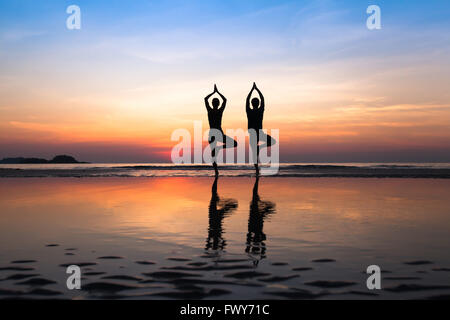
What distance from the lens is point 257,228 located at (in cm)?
652

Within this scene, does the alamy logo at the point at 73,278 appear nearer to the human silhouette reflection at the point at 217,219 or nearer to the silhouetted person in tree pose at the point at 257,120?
the human silhouette reflection at the point at 217,219

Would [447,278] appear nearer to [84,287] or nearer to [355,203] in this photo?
[84,287]

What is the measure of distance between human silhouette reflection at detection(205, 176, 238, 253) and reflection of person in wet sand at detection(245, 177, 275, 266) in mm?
401

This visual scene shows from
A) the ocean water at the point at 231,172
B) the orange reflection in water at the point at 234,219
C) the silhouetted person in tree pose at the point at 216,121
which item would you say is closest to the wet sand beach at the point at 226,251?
the orange reflection in water at the point at 234,219

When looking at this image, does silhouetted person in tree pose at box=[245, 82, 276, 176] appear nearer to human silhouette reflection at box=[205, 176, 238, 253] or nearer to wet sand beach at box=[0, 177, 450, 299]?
human silhouette reflection at box=[205, 176, 238, 253]

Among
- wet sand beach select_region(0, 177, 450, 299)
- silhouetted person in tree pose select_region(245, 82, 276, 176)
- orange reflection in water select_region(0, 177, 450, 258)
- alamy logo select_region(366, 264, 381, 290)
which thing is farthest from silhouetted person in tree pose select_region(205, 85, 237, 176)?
alamy logo select_region(366, 264, 381, 290)

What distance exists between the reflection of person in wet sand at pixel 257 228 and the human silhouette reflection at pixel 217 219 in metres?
0.40

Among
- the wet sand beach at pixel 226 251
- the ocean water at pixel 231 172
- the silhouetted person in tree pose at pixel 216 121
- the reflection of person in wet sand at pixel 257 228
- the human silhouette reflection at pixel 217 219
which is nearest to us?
the wet sand beach at pixel 226 251

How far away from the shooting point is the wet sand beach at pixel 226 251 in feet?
11.6

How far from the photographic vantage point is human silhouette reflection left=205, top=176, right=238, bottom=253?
529 cm

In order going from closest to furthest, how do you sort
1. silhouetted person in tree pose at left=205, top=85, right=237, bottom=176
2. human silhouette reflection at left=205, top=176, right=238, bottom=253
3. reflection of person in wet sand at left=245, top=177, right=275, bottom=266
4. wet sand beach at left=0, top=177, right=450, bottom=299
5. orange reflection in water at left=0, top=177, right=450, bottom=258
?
wet sand beach at left=0, top=177, right=450, bottom=299, reflection of person in wet sand at left=245, top=177, right=275, bottom=266, human silhouette reflection at left=205, top=176, right=238, bottom=253, orange reflection in water at left=0, top=177, right=450, bottom=258, silhouetted person in tree pose at left=205, top=85, right=237, bottom=176

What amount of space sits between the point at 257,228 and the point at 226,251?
166 centimetres

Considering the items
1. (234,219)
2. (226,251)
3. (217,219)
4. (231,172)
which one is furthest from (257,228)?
(231,172)
